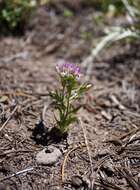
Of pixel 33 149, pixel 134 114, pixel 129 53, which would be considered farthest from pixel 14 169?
pixel 129 53

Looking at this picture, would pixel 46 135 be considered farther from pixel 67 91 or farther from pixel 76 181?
pixel 76 181

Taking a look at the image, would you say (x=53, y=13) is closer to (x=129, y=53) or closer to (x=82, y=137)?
(x=129, y=53)

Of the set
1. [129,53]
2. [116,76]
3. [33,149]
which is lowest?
[33,149]

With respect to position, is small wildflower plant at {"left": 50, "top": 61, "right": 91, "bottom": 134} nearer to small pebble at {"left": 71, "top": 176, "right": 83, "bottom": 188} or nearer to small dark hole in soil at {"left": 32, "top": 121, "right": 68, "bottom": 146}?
small dark hole in soil at {"left": 32, "top": 121, "right": 68, "bottom": 146}

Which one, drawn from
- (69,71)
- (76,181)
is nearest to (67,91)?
(69,71)

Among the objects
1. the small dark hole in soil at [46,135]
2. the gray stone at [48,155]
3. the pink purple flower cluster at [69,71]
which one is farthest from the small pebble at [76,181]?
the pink purple flower cluster at [69,71]

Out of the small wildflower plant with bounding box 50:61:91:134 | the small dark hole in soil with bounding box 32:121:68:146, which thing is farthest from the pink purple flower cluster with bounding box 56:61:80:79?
the small dark hole in soil with bounding box 32:121:68:146
